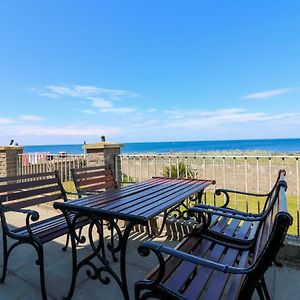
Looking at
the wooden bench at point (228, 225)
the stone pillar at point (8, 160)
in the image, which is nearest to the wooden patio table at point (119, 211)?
the wooden bench at point (228, 225)

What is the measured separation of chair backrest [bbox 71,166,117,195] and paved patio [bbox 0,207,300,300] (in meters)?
0.80

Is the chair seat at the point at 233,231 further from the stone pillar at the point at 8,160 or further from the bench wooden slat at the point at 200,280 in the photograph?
the stone pillar at the point at 8,160

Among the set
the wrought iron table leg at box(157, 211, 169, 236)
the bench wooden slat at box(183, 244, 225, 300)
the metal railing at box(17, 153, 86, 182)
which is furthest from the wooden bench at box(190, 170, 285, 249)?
the metal railing at box(17, 153, 86, 182)

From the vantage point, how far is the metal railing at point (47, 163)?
241 inches

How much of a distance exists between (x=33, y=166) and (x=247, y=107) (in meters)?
45.4

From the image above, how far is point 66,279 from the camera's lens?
7.84 ft

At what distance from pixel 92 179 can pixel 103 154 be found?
1.25 meters

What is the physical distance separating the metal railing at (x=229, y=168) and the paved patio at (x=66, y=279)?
972 millimetres

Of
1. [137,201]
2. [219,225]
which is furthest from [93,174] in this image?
[219,225]

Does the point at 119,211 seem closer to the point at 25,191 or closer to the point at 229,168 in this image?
the point at 25,191

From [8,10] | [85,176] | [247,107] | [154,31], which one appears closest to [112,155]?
[85,176]

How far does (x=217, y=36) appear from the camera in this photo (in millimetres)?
9531

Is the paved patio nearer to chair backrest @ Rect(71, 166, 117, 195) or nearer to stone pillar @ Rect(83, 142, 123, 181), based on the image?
chair backrest @ Rect(71, 166, 117, 195)

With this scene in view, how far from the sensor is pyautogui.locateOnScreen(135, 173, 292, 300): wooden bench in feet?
3.67
